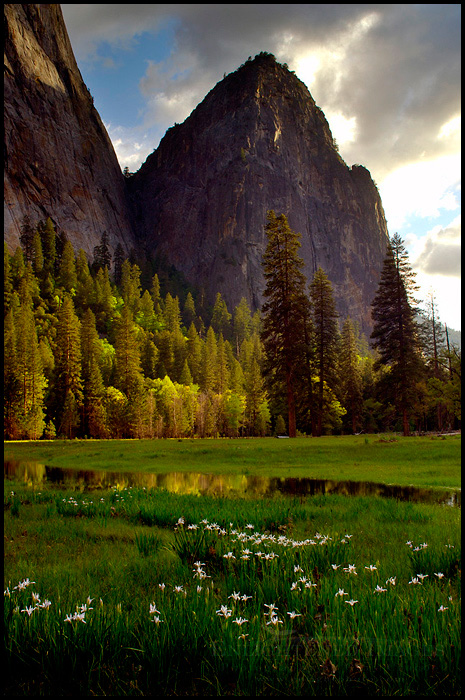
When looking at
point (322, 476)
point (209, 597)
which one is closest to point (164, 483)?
point (322, 476)

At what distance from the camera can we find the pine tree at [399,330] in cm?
3766

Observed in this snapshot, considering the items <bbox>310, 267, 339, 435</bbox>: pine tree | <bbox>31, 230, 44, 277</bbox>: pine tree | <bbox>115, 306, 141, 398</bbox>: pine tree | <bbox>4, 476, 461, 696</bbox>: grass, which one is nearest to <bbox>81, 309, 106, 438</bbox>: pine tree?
<bbox>115, 306, 141, 398</bbox>: pine tree

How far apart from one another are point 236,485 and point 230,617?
10741 mm

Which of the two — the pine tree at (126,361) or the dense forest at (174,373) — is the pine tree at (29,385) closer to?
the dense forest at (174,373)

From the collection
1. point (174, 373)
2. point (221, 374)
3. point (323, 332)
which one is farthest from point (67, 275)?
point (323, 332)

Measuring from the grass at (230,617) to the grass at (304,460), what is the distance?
9918 mm

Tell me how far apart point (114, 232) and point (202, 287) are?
1590 inches

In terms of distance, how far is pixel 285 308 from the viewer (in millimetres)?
35531

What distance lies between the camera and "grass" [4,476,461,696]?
2451 mm

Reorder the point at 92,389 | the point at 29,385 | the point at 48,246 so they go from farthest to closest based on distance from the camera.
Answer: the point at 48,246 → the point at 92,389 → the point at 29,385

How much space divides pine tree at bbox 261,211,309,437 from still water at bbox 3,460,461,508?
19045mm

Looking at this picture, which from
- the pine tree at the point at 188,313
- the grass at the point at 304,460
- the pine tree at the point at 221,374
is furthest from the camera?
the pine tree at the point at 188,313

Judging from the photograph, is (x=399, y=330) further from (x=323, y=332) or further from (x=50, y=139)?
(x=50, y=139)

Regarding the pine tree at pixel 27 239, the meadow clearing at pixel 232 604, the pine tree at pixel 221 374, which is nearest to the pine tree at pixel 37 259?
the pine tree at pixel 27 239
